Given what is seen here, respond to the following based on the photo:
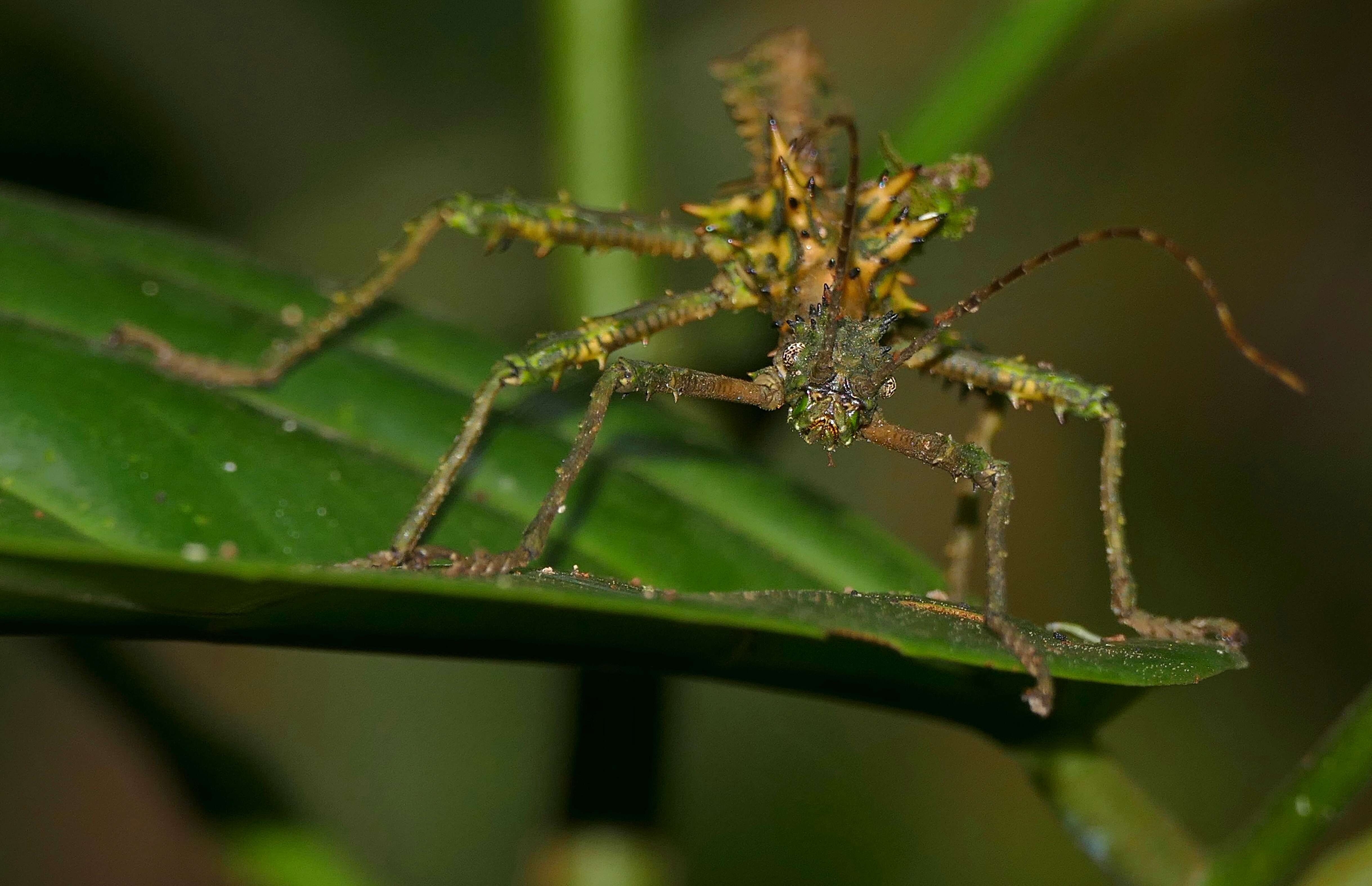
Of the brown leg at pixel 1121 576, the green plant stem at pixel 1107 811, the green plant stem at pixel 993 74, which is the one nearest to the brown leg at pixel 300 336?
the green plant stem at pixel 993 74

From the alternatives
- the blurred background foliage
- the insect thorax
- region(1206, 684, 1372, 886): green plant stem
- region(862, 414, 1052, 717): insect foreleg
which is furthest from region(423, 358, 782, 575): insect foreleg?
the blurred background foliage

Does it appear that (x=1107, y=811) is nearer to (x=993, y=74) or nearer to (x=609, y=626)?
(x=609, y=626)

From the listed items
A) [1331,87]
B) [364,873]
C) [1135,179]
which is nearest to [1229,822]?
[1135,179]

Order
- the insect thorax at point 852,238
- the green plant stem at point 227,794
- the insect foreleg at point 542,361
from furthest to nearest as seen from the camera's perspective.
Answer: the insect thorax at point 852,238 → the green plant stem at point 227,794 → the insect foreleg at point 542,361

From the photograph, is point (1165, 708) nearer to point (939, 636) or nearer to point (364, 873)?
point (364, 873)

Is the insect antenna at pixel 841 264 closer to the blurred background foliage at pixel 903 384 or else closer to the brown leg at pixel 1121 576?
the brown leg at pixel 1121 576

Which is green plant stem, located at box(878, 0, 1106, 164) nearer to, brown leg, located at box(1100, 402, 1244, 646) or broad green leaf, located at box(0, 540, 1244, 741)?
brown leg, located at box(1100, 402, 1244, 646)

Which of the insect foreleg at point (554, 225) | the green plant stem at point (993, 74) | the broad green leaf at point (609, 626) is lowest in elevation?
the broad green leaf at point (609, 626)
